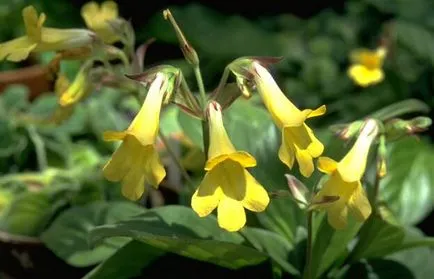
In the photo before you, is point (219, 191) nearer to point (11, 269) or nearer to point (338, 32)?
point (11, 269)

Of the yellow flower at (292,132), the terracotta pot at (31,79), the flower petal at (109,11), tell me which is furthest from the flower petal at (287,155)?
the terracotta pot at (31,79)

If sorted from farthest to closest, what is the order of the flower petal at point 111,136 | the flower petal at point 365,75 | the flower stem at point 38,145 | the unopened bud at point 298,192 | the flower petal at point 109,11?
the flower petal at point 365,75
the flower stem at point 38,145
the flower petal at point 109,11
the unopened bud at point 298,192
the flower petal at point 111,136

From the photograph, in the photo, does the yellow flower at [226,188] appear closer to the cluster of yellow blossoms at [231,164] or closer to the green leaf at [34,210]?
the cluster of yellow blossoms at [231,164]

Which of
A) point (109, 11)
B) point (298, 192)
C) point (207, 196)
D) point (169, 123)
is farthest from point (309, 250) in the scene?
point (169, 123)

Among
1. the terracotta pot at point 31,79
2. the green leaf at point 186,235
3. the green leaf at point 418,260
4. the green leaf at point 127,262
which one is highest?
the green leaf at point 186,235

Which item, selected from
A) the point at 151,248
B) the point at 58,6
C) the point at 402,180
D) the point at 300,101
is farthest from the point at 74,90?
the point at 58,6

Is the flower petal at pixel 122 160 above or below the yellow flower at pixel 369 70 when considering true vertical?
above
